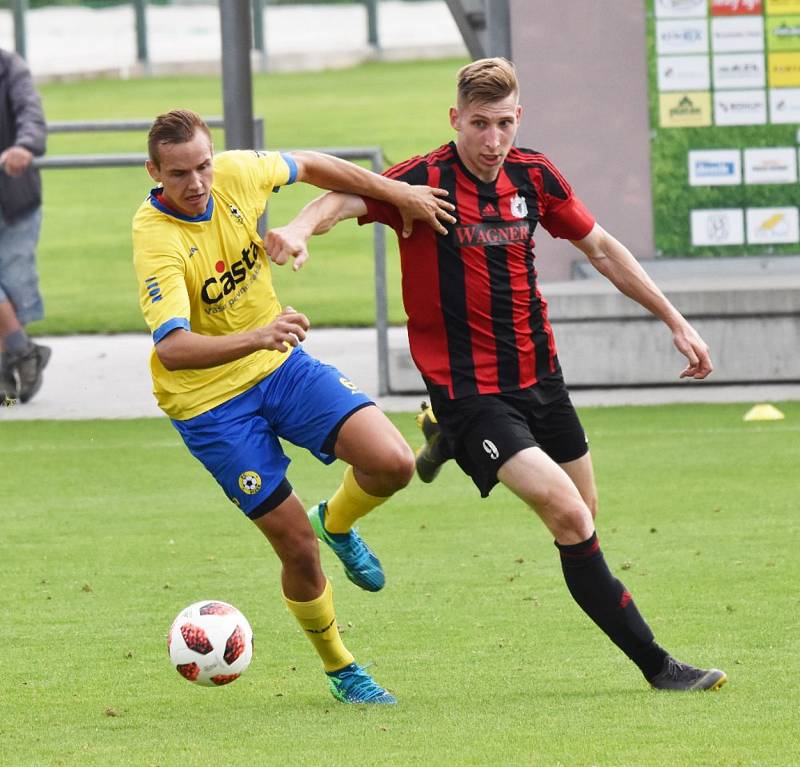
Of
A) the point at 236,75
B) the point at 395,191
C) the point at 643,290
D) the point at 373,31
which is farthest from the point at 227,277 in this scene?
the point at 373,31

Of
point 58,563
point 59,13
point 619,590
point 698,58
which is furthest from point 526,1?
point 59,13

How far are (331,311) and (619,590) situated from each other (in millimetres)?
11636

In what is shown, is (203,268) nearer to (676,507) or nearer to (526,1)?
(676,507)

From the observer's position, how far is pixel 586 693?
20.3 ft

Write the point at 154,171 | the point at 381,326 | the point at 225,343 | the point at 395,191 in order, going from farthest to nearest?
the point at 381,326
the point at 395,191
the point at 154,171
the point at 225,343

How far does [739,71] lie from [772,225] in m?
1.07

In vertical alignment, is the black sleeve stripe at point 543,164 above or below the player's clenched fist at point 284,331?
above

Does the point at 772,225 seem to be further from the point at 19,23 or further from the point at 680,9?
the point at 19,23

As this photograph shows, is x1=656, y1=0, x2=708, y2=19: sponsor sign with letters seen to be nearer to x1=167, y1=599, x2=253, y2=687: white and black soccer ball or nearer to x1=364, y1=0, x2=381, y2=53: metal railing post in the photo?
x1=167, y1=599, x2=253, y2=687: white and black soccer ball

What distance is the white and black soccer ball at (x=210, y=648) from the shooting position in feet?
20.0

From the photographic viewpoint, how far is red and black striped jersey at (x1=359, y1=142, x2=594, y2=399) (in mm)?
6410

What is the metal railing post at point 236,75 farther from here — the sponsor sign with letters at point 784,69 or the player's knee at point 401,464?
the player's knee at point 401,464

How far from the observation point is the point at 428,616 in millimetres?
7422

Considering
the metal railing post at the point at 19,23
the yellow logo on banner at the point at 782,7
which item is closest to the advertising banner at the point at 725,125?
the yellow logo on banner at the point at 782,7
